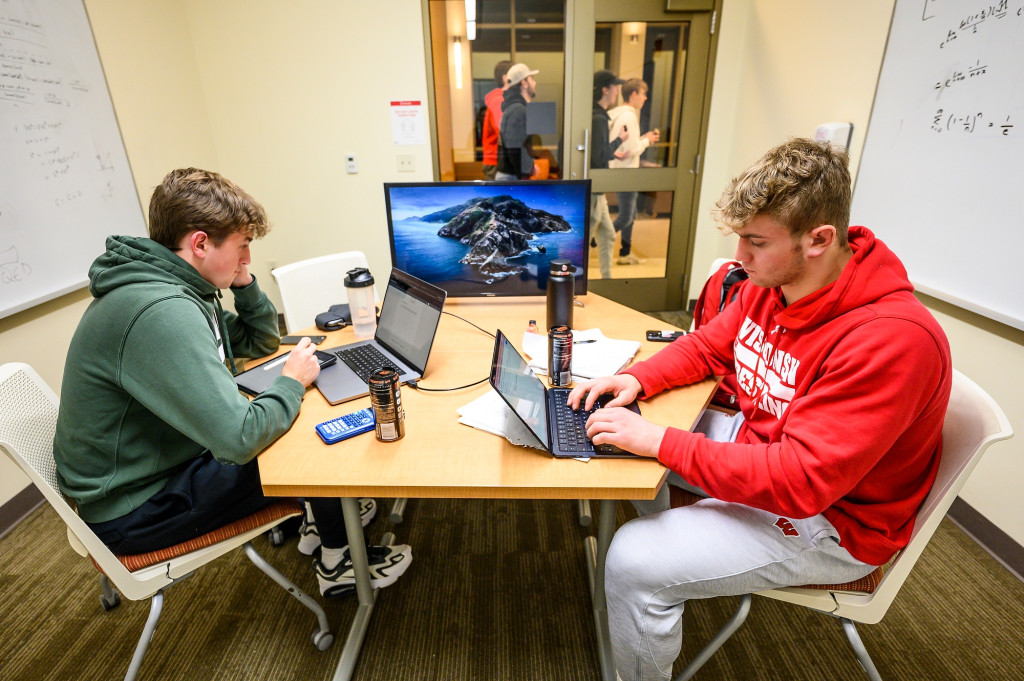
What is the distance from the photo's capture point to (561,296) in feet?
5.35

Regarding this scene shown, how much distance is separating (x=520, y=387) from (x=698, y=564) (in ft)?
1.66

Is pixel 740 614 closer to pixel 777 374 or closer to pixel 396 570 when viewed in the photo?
pixel 777 374

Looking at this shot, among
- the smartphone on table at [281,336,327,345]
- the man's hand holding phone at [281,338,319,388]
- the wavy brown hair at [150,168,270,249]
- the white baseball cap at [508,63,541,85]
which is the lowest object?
the smartphone on table at [281,336,327,345]

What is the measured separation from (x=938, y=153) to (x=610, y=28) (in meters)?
2.09

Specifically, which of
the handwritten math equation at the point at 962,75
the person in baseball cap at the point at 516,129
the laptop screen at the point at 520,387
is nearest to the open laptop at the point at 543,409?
the laptop screen at the point at 520,387

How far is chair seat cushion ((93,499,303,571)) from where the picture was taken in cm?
112

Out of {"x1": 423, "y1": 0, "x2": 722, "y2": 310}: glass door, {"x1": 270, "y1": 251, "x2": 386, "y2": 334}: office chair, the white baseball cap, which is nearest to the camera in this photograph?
{"x1": 270, "y1": 251, "x2": 386, "y2": 334}: office chair

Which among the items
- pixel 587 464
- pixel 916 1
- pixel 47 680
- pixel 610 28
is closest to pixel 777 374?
pixel 587 464

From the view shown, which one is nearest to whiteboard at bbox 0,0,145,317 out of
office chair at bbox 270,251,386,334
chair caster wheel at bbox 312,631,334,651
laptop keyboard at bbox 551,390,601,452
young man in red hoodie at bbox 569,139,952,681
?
office chair at bbox 270,251,386,334

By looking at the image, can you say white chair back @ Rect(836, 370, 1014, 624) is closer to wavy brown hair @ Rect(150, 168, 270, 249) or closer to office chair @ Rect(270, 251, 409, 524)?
office chair @ Rect(270, 251, 409, 524)

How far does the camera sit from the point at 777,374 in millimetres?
1123

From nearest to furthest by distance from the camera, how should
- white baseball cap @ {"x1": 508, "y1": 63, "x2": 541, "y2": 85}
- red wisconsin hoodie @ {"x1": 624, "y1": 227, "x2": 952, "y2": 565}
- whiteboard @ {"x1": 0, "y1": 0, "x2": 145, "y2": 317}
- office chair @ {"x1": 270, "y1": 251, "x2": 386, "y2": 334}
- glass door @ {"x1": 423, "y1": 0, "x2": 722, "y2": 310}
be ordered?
red wisconsin hoodie @ {"x1": 624, "y1": 227, "x2": 952, "y2": 565} → whiteboard @ {"x1": 0, "y1": 0, "x2": 145, "y2": 317} → office chair @ {"x1": 270, "y1": 251, "x2": 386, "y2": 334} → glass door @ {"x1": 423, "y1": 0, "x2": 722, "y2": 310} → white baseball cap @ {"x1": 508, "y1": 63, "x2": 541, "y2": 85}

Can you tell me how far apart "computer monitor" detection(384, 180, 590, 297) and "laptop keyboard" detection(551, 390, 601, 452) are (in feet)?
2.60

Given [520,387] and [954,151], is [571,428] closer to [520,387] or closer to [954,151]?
[520,387]
